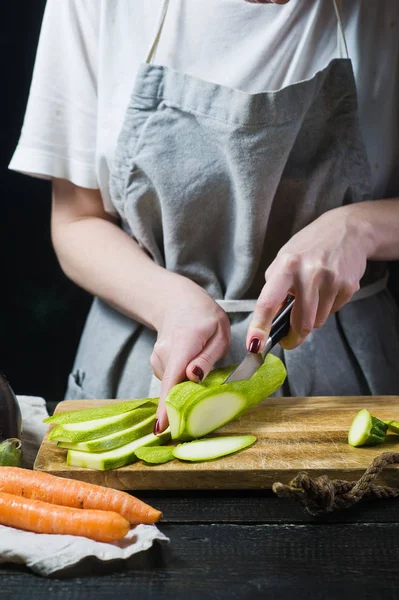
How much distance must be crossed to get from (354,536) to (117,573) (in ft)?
1.17

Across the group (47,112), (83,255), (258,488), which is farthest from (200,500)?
(47,112)

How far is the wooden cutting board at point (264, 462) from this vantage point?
53.0 inches

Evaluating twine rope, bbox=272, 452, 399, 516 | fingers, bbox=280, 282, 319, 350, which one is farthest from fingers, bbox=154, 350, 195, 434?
twine rope, bbox=272, 452, 399, 516

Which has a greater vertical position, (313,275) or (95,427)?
(313,275)

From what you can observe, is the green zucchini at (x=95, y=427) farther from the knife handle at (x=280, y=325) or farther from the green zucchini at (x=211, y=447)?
the knife handle at (x=280, y=325)

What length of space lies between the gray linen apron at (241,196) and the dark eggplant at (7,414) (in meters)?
0.53

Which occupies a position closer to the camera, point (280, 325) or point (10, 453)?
point (10, 453)

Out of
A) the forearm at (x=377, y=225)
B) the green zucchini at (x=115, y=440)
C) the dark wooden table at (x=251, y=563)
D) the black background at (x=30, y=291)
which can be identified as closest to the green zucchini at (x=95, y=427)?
the green zucchini at (x=115, y=440)

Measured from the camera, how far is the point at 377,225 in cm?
178

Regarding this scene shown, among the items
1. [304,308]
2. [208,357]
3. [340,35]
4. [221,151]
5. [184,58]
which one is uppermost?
[340,35]

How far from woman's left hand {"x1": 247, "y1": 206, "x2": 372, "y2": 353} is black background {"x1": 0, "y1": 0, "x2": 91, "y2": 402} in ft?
4.04

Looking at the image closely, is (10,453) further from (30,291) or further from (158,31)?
(30,291)

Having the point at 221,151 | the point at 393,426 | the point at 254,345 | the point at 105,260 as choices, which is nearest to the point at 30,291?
the point at 105,260

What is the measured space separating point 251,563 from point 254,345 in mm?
527
